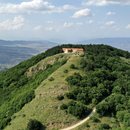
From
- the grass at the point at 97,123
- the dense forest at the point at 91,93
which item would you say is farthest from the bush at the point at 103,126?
the dense forest at the point at 91,93

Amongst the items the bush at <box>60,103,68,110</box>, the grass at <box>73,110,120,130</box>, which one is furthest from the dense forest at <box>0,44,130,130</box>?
the grass at <box>73,110,120,130</box>

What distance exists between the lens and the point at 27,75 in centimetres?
9544

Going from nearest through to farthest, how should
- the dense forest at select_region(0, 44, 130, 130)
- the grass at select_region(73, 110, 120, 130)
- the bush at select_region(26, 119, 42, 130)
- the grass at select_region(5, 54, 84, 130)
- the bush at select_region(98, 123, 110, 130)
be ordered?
the bush at select_region(98, 123, 110, 130), the bush at select_region(26, 119, 42, 130), the grass at select_region(73, 110, 120, 130), the grass at select_region(5, 54, 84, 130), the dense forest at select_region(0, 44, 130, 130)

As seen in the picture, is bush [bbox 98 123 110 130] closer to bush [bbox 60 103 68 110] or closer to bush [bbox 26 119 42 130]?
bush [bbox 60 103 68 110]

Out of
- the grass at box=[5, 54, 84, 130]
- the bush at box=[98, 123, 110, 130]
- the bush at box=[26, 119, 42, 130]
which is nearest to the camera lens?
the bush at box=[98, 123, 110, 130]

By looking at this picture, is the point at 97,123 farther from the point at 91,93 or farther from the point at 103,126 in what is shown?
the point at 91,93

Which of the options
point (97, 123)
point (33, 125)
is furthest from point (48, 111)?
point (97, 123)

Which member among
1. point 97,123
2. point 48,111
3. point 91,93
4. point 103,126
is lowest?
point 97,123

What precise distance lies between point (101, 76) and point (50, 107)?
99.0 feet

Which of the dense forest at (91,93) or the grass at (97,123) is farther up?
the dense forest at (91,93)

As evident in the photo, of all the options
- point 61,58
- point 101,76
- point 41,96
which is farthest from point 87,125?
point 61,58

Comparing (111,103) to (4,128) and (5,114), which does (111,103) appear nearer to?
(4,128)

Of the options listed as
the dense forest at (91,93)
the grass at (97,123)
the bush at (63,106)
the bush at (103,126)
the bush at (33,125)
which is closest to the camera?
the bush at (103,126)

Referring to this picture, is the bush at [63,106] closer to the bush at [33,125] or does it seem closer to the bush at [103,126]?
the bush at [33,125]
